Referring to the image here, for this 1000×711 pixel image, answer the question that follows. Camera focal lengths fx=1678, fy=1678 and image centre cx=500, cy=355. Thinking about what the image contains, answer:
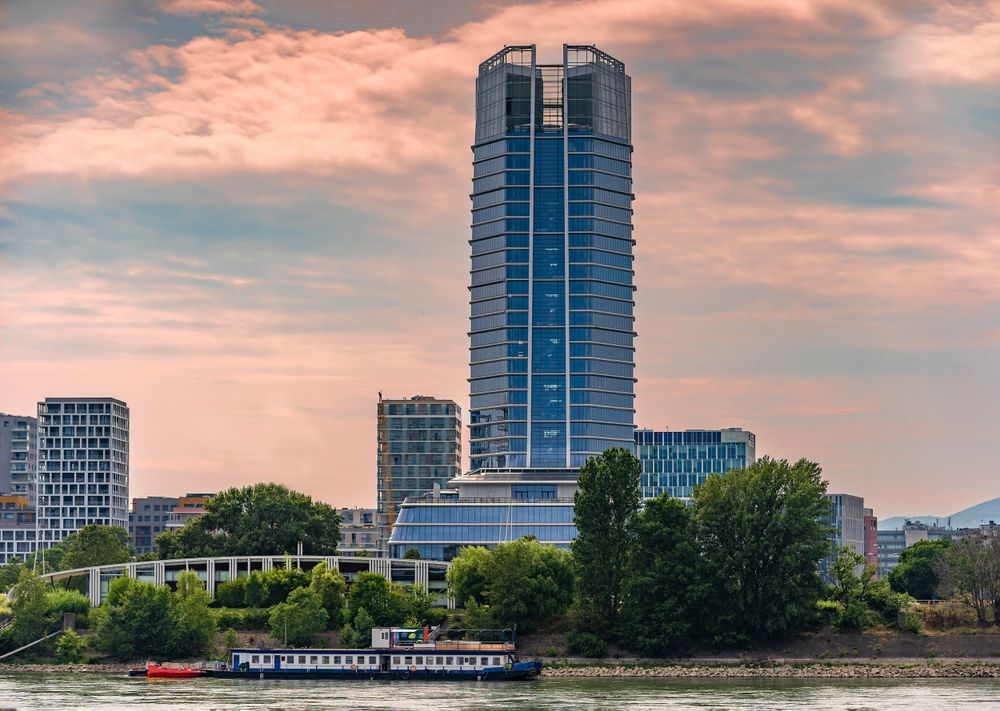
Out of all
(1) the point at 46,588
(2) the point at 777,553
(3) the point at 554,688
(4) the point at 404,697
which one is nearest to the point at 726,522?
(2) the point at 777,553

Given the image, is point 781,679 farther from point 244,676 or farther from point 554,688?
point 244,676

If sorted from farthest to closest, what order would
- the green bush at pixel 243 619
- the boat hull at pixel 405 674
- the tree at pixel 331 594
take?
1. the green bush at pixel 243 619
2. the tree at pixel 331 594
3. the boat hull at pixel 405 674

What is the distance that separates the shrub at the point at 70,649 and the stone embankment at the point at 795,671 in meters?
48.7

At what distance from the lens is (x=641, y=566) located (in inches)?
6289

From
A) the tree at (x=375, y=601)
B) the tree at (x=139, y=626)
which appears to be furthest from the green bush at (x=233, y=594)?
the tree at (x=139, y=626)

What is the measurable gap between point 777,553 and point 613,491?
16591 mm

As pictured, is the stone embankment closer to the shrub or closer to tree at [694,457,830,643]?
tree at [694,457,830,643]

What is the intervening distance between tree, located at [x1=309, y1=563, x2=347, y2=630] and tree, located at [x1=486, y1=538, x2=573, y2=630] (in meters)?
16.5

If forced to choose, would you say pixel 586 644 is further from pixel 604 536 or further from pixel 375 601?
pixel 375 601

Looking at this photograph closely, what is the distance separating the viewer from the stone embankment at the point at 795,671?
481 ft

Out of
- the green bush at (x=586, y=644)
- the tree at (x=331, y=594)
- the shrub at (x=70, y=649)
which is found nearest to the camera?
the green bush at (x=586, y=644)

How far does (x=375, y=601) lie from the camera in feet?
565

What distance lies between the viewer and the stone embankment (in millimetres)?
146500

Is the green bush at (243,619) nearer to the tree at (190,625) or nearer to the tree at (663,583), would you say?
the tree at (190,625)
